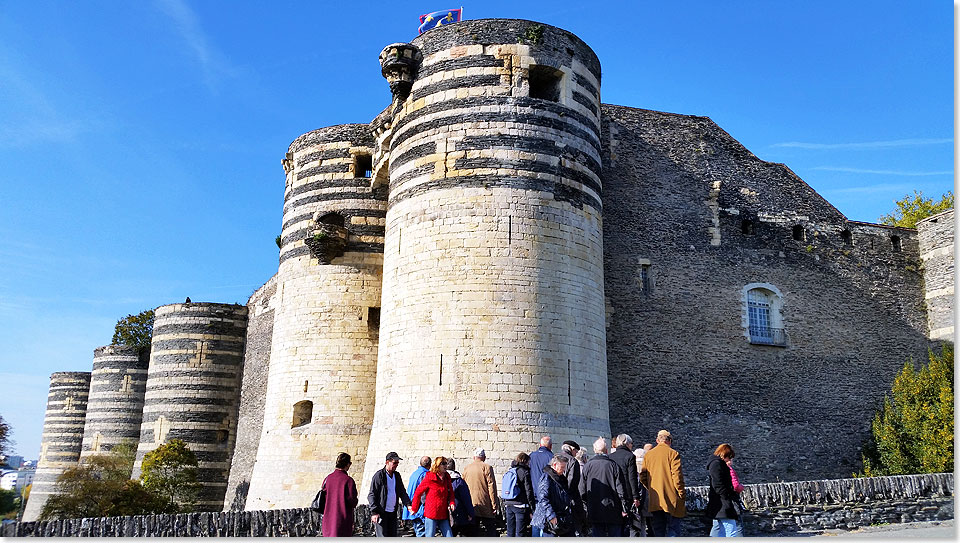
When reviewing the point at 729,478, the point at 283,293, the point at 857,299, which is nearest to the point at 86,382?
the point at 283,293

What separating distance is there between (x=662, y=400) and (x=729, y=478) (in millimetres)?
9120

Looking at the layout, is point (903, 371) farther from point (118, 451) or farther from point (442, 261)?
point (118, 451)

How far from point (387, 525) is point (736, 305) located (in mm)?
12716

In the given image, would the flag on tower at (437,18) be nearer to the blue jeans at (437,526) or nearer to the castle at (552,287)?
the castle at (552,287)

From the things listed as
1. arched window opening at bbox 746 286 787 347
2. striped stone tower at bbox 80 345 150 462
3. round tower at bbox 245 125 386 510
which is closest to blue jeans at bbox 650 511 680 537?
round tower at bbox 245 125 386 510

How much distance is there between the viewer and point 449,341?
13.9 m

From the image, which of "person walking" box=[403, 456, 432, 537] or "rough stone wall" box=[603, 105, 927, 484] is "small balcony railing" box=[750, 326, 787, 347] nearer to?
"rough stone wall" box=[603, 105, 927, 484]

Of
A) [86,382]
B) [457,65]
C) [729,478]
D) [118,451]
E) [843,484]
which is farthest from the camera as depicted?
[86,382]

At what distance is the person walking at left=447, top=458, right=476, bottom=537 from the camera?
8.85 m

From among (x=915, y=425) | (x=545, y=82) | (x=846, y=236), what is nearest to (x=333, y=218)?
(x=545, y=82)

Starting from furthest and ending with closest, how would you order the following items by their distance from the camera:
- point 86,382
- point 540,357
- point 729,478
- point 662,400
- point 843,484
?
1. point 86,382
2. point 662,400
3. point 540,357
4. point 843,484
5. point 729,478

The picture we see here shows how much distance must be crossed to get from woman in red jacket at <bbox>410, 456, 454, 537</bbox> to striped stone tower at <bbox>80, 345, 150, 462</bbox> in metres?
26.4

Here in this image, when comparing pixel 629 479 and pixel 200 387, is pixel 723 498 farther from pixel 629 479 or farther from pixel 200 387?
pixel 200 387

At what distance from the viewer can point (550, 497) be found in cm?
845
